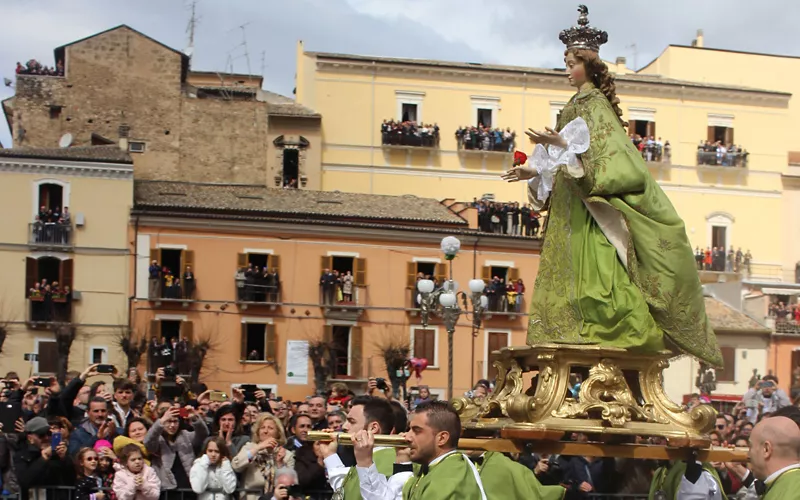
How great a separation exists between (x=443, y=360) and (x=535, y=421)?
34.9 m

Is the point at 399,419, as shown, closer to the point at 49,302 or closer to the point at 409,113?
the point at 49,302

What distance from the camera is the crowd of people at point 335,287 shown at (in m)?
41.5

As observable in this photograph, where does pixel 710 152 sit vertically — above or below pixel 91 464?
above

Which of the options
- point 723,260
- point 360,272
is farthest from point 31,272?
point 723,260

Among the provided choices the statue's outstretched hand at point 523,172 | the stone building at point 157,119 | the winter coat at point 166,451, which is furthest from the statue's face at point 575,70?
the stone building at point 157,119

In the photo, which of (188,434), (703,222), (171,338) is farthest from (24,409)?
(703,222)

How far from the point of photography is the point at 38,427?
Answer: 37.3 ft

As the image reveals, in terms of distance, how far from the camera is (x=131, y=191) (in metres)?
40.4

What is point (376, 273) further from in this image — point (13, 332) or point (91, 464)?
point (91, 464)

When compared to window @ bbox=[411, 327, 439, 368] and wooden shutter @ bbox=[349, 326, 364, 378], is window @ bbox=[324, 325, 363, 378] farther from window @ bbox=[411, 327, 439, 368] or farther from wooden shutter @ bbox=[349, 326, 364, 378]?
window @ bbox=[411, 327, 439, 368]

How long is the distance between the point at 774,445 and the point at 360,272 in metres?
36.2

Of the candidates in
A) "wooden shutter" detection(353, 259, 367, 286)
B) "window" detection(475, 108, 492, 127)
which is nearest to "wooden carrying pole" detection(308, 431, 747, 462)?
"wooden shutter" detection(353, 259, 367, 286)

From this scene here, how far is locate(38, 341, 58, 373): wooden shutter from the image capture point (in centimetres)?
3966

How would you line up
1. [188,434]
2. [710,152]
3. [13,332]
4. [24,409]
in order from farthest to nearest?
[710,152]
[13,332]
[24,409]
[188,434]
